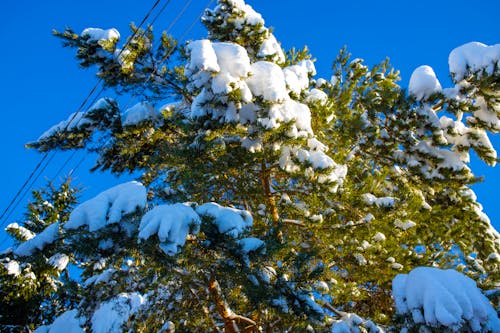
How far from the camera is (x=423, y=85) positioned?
922 cm

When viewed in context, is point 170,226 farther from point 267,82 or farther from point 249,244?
point 267,82

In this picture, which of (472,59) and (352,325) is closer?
(352,325)

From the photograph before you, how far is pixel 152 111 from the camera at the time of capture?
9391 mm

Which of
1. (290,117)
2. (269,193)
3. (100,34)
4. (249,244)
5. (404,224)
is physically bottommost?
(249,244)

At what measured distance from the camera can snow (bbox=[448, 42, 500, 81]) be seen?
8.72 metres

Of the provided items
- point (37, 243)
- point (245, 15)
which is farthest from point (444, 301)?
point (245, 15)

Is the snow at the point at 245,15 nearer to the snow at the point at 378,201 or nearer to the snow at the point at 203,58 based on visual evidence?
the snow at the point at 203,58

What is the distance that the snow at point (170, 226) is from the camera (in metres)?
4.64

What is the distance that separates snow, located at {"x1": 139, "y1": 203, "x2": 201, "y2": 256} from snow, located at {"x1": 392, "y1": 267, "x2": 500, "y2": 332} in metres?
2.90

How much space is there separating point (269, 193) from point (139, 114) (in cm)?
357

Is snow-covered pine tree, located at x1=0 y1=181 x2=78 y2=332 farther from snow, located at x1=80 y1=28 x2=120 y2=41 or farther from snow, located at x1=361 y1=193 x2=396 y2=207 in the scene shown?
snow, located at x1=361 y1=193 x2=396 y2=207

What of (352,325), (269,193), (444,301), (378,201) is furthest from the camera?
(269,193)

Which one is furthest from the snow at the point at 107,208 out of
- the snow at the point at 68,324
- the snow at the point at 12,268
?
the snow at the point at 12,268

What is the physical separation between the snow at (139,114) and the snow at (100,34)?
182cm
